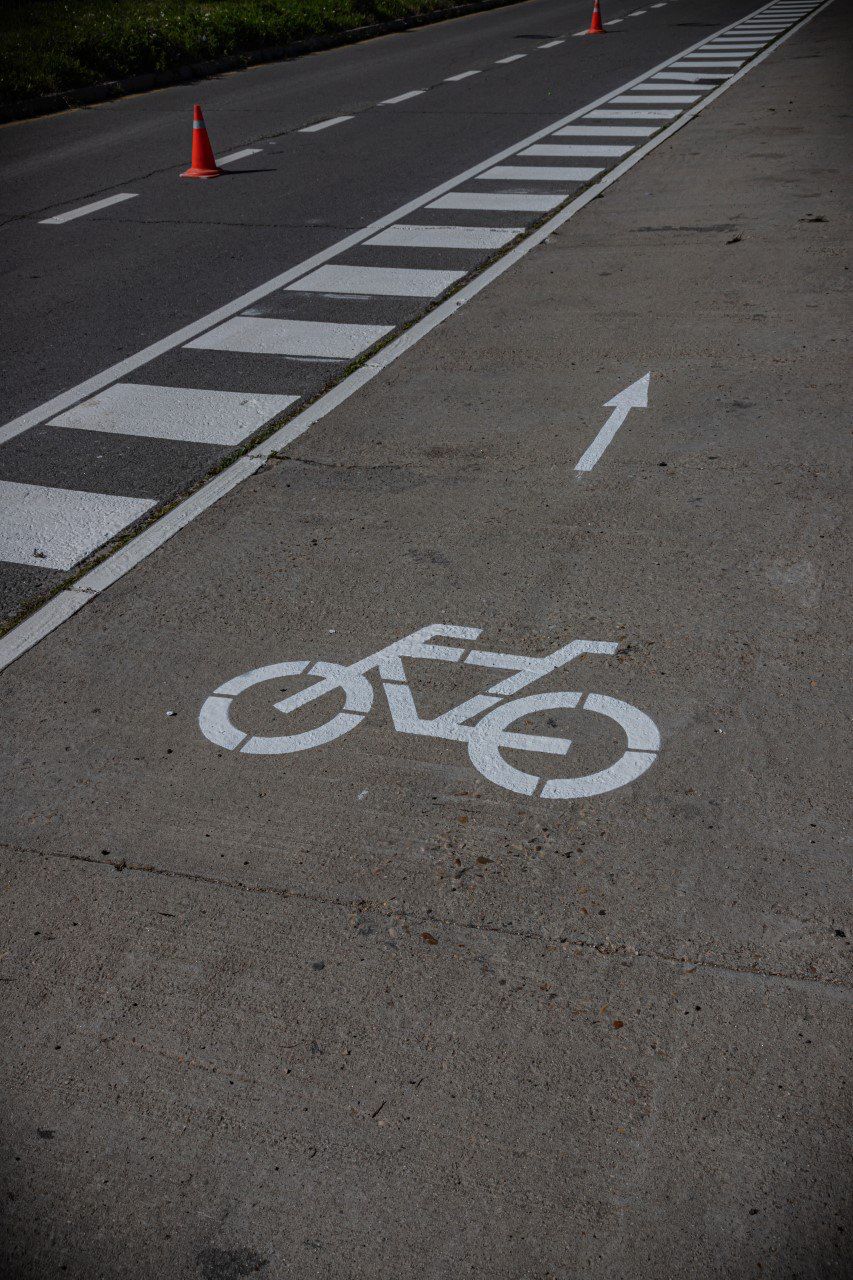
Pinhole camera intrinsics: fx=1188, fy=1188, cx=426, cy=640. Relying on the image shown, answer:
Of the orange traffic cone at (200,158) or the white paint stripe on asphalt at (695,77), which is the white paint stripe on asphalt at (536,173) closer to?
the orange traffic cone at (200,158)

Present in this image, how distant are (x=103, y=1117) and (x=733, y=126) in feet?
53.3

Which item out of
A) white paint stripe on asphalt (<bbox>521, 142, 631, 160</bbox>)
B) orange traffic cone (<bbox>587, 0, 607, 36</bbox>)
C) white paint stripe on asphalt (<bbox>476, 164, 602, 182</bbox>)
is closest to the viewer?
white paint stripe on asphalt (<bbox>476, 164, 602, 182</bbox>)

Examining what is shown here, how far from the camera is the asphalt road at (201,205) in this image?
6969 millimetres

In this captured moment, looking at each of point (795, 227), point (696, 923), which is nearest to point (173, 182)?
point (795, 227)

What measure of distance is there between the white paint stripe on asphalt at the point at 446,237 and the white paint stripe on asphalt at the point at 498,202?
914 millimetres

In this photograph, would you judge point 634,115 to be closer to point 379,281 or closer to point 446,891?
point 379,281

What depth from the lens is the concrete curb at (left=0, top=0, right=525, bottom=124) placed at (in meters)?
20.1

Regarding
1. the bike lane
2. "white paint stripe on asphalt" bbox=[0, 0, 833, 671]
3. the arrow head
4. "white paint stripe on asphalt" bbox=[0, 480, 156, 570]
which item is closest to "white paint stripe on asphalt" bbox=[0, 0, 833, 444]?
"white paint stripe on asphalt" bbox=[0, 0, 833, 671]

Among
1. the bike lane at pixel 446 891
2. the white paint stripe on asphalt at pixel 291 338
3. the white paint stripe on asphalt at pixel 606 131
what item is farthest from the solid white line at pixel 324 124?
the bike lane at pixel 446 891

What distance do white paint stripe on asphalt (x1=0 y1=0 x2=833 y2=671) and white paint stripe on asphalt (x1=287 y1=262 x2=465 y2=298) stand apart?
0.24 meters

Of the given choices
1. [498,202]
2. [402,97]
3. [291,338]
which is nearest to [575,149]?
[498,202]

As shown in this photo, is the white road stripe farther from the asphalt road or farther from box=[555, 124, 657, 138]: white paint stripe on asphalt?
box=[555, 124, 657, 138]: white paint stripe on asphalt

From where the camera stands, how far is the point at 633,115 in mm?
17672

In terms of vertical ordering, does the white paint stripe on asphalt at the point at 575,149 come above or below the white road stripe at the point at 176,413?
above
